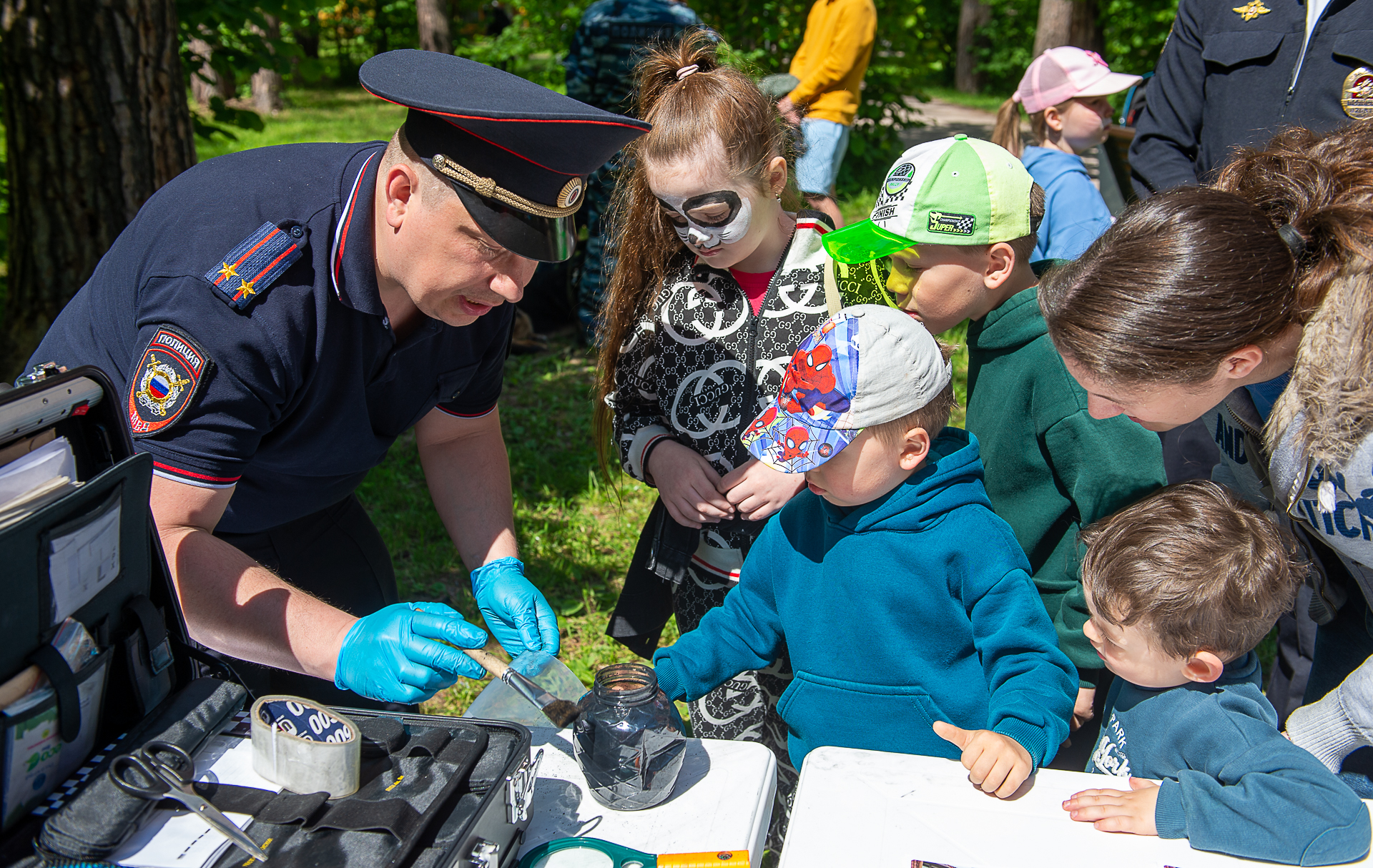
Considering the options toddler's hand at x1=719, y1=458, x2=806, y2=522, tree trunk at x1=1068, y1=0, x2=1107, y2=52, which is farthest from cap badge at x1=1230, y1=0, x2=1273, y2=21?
tree trunk at x1=1068, y1=0, x2=1107, y2=52

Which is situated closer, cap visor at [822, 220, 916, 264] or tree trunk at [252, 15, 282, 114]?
cap visor at [822, 220, 916, 264]

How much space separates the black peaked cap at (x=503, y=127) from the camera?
149 cm

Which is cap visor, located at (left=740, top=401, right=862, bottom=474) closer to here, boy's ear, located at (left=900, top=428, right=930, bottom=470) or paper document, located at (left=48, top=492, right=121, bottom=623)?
boy's ear, located at (left=900, top=428, right=930, bottom=470)

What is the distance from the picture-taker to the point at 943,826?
125cm

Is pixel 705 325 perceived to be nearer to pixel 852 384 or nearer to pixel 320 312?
pixel 852 384

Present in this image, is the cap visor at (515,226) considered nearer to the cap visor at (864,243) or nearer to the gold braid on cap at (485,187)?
the gold braid on cap at (485,187)

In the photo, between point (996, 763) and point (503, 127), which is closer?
point (996, 763)

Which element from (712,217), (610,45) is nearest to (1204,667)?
(712,217)

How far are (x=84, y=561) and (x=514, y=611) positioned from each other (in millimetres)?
882

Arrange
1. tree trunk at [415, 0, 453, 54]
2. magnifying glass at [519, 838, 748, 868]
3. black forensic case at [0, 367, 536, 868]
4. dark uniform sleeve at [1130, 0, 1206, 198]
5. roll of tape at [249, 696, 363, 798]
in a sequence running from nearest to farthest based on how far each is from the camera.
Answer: black forensic case at [0, 367, 536, 868]
roll of tape at [249, 696, 363, 798]
magnifying glass at [519, 838, 748, 868]
dark uniform sleeve at [1130, 0, 1206, 198]
tree trunk at [415, 0, 453, 54]

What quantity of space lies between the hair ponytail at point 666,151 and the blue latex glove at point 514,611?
1.56ft

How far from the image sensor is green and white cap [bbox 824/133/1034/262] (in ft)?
6.06

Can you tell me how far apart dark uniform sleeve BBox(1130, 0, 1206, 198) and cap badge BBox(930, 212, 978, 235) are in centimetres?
163

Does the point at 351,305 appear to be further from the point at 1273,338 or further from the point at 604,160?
the point at 1273,338
